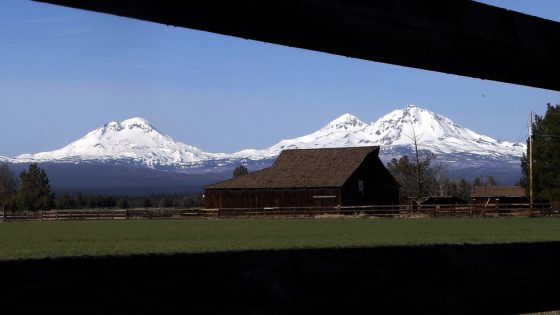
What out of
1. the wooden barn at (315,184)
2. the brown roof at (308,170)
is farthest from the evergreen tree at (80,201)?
the wooden barn at (315,184)

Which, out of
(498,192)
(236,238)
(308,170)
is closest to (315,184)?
(308,170)

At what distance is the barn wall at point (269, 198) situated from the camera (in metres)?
73.7

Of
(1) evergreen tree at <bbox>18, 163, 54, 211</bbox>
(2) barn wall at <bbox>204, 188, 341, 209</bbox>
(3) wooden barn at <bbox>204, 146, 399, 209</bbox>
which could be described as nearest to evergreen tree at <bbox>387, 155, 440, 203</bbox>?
(3) wooden barn at <bbox>204, 146, 399, 209</bbox>

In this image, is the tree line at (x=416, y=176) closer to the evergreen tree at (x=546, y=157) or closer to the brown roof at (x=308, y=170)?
the brown roof at (x=308, y=170)

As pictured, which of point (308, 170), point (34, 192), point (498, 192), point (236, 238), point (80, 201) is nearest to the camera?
point (236, 238)

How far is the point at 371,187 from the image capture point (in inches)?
3100

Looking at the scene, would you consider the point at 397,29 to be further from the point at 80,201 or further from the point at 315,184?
the point at 80,201

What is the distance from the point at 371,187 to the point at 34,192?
5545 centimetres

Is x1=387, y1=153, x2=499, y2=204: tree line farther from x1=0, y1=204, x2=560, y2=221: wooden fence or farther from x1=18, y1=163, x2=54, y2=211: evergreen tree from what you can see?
x1=18, y1=163, x2=54, y2=211: evergreen tree

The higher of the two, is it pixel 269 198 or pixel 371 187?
pixel 371 187

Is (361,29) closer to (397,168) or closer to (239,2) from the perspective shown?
(239,2)

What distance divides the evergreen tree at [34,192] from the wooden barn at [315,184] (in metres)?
43.2

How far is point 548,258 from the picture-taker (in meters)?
2.79

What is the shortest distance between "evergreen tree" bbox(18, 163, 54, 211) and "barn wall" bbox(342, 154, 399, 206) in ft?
172
